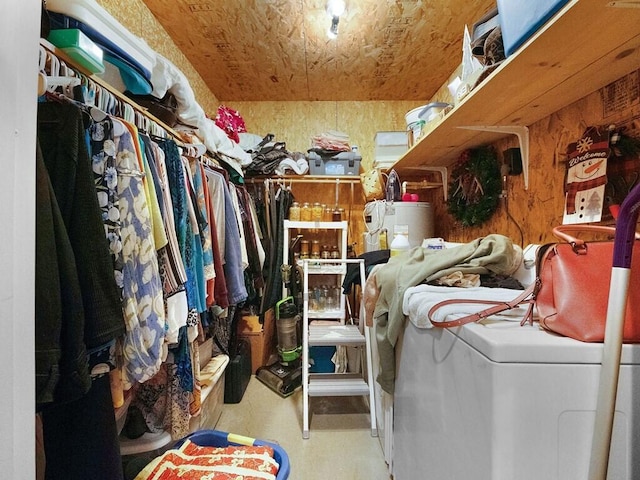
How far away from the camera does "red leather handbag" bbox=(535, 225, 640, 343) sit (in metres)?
0.54

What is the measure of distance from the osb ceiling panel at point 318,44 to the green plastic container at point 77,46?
1168 millimetres

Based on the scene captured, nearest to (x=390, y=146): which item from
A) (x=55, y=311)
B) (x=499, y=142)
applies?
(x=499, y=142)

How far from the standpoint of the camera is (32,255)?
0.43 metres

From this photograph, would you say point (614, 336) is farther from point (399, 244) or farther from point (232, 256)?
point (232, 256)

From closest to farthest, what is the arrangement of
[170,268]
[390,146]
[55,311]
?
[55,311] < [170,268] < [390,146]

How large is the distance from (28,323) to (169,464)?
0.91 meters

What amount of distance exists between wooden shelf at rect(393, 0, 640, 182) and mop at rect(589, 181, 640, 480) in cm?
47

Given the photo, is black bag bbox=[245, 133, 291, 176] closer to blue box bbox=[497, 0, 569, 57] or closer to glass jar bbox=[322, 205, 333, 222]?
glass jar bbox=[322, 205, 333, 222]

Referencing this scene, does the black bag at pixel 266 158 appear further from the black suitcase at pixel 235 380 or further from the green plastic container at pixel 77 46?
the green plastic container at pixel 77 46

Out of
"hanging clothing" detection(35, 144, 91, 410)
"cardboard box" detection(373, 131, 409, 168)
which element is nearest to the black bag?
"cardboard box" detection(373, 131, 409, 168)

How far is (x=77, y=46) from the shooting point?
32.1 inches

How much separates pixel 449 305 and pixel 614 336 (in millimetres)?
324

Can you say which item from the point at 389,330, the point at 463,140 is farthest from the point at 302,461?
the point at 463,140

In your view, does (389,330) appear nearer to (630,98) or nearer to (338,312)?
(630,98)
